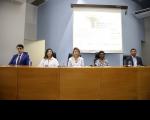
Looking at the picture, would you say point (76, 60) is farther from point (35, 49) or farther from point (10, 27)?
point (35, 49)

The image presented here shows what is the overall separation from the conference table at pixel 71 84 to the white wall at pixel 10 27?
2853 millimetres

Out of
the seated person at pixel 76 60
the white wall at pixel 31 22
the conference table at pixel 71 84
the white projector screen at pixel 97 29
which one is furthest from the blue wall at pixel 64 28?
the conference table at pixel 71 84

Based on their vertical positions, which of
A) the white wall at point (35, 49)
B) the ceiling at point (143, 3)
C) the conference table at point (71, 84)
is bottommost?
the conference table at point (71, 84)

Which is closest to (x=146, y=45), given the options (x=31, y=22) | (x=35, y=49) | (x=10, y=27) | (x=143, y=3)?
(x=143, y=3)

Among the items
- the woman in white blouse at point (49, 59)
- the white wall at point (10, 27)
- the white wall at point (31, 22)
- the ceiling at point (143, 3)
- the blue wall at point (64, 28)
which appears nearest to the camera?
the woman in white blouse at point (49, 59)

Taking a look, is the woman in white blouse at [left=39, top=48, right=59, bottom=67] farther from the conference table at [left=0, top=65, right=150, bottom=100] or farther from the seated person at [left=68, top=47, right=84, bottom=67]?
the conference table at [left=0, top=65, right=150, bottom=100]

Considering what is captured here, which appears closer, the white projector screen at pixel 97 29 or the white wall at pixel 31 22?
the white projector screen at pixel 97 29

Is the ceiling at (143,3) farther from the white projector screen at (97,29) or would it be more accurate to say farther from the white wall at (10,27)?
the white wall at (10,27)

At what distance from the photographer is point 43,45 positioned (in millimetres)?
6645

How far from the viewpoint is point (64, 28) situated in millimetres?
6332

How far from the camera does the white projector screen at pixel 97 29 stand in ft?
19.3

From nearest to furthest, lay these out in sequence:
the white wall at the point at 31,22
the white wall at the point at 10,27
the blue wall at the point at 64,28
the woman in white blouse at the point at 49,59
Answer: the woman in white blouse at the point at 49,59 → the white wall at the point at 10,27 → the blue wall at the point at 64,28 → the white wall at the point at 31,22

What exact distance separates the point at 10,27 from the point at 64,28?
1.38m
